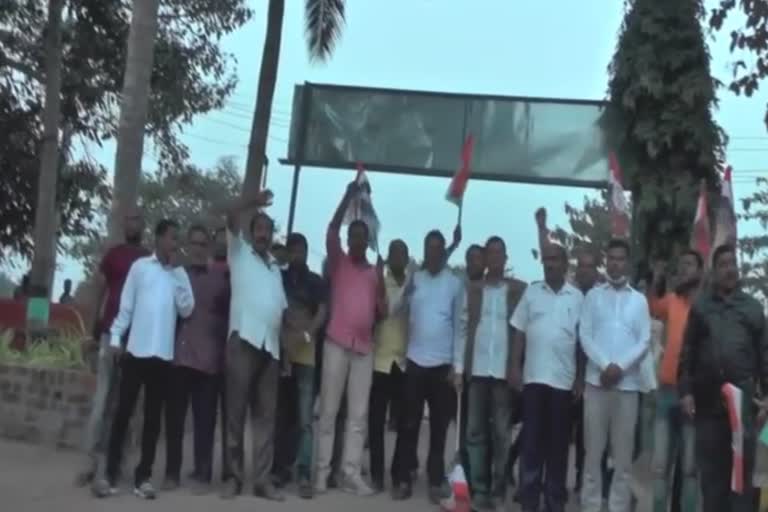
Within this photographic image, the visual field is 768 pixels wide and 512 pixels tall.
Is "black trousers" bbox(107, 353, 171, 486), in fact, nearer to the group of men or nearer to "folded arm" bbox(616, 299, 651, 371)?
the group of men

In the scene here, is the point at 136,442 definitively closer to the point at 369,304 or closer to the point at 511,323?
the point at 369,304

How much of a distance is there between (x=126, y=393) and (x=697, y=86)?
968 cm

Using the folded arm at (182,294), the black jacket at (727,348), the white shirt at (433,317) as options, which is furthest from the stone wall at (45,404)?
the black jacket at (727,348)

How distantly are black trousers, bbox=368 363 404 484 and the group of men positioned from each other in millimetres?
17

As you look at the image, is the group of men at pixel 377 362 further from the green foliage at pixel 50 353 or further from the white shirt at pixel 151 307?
the green foliage at pixel 50 353

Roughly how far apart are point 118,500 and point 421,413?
234 cm

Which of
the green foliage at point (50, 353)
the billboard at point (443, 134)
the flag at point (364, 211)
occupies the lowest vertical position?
the green foliage at point (50, 353)

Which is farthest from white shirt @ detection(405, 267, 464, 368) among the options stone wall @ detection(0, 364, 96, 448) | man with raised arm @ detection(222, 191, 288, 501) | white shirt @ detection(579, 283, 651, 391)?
stone wall @ detection(0, 364, 96, 448)

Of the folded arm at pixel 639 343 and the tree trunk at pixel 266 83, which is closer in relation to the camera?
the folded arm at pixel 639 343

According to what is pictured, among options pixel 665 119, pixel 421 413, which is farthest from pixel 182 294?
pixel 665 119

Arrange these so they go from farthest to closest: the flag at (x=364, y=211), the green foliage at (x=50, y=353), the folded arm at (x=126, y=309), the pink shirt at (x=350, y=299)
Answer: the green foliage at (x=50, y=353), the flag at (x=364, y=211), the pink shirt at (x=350, y=299), the folded arm at (x=126, y=309)

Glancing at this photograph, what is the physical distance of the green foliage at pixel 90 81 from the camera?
76.6 ft

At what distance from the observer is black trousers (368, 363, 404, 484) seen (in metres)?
11.4

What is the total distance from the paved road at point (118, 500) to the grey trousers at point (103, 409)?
0.89 ft
